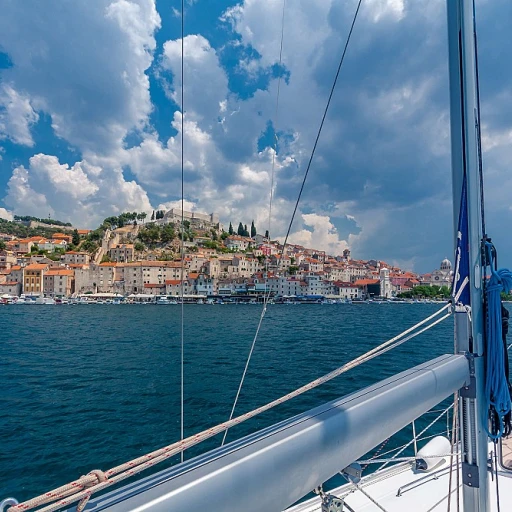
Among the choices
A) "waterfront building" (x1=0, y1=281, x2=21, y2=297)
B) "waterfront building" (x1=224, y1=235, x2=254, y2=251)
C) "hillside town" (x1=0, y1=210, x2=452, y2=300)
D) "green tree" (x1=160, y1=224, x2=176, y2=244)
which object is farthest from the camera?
"waterfront building" (x1=224, y1=235, x2=254, y2=251)

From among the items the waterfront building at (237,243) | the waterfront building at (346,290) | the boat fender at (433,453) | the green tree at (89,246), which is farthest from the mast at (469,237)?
the waterfront building at (237,243)

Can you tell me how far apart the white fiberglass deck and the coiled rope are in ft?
4.00

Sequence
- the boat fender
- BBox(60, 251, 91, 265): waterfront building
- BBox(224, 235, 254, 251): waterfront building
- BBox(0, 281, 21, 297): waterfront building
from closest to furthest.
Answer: the boat fender → BBox(0, 281, 21, 297): waterfront building → BBox(60, 251, 91, 265): waterfront building → BBox(224, 235, 254, 251): waterfront building

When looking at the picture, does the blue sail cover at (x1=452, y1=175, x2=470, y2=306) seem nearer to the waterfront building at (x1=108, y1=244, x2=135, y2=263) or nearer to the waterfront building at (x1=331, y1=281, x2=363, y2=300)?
the waterfront building at (x1=331, y1=281, x2=363, y2=300)

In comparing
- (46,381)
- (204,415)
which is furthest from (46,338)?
(204,415)

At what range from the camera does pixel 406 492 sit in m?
2.53

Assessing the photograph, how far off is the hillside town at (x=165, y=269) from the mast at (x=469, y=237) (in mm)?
50321

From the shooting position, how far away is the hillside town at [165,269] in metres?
61.6

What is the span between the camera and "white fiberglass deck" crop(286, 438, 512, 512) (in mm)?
2290

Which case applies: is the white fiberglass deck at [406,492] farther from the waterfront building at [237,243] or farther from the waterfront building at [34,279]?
the waterfront building at [237,243]

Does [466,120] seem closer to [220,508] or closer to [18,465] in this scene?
[220,508]

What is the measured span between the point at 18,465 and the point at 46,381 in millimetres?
6874

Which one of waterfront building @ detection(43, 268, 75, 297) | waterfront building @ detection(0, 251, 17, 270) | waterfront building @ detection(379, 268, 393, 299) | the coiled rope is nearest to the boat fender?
the coiled rope

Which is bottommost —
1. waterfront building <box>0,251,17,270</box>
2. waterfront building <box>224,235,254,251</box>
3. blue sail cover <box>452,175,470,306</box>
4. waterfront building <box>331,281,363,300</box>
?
waterfront building <box>331,281,363,300</box>
